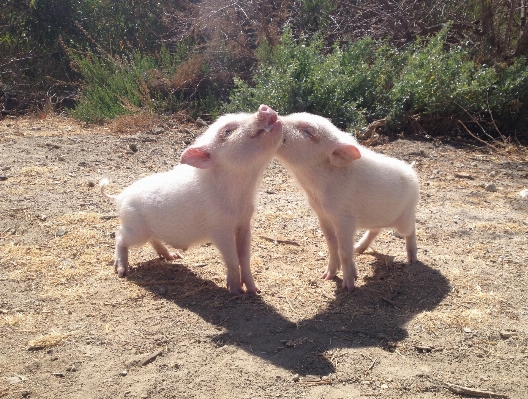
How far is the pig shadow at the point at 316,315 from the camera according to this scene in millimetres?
3381

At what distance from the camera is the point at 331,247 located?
14.2 ft

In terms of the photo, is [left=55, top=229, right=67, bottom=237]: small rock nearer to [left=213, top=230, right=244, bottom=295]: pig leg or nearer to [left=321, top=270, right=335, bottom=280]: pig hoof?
[left=213, top=230, right=244, bottom=295]: pig leg

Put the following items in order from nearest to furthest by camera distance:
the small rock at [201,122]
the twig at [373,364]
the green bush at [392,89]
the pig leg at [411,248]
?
the twig at [373,364] → the pig leg at [411,248] → the green bush at [392,89] → the small rock at [201,122]

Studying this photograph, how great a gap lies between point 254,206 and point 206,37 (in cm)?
823

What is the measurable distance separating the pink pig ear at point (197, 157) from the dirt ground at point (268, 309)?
0.92 m

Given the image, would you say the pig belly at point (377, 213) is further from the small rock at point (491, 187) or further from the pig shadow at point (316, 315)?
the small rock at point (491, 187)

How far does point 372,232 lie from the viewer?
15.8ft

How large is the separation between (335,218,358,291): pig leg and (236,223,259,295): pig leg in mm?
626

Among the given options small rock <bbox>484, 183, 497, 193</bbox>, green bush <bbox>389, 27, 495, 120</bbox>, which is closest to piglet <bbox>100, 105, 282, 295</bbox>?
small rock <bbox>484, 183, 497, 193</bbox>

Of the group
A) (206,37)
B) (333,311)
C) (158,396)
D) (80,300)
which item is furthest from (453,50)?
(158,396)

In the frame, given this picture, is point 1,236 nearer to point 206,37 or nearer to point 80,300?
point 80,300

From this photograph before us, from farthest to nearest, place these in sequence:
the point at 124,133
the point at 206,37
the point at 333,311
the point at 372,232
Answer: the point at 206,37 → the point at 124,133 → the point at 372,232 → the point at 333,311

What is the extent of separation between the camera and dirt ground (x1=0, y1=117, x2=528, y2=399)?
3061mm

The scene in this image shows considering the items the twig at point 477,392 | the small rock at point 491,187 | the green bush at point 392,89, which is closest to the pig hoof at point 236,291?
the twig at point 477,392
